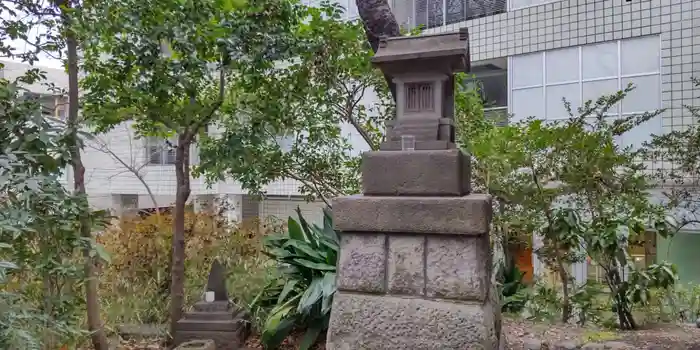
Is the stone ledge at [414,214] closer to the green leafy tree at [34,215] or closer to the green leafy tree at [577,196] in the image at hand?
the green leafy tree at [34,215]

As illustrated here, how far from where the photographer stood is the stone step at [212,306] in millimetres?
4816

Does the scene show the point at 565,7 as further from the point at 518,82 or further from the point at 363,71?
the point at 363,71

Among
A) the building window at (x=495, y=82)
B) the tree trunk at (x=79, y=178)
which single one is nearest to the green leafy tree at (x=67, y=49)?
the tree trunk at (x=79, y=178)

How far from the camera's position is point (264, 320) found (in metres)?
5.13

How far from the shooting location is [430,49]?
2.76m

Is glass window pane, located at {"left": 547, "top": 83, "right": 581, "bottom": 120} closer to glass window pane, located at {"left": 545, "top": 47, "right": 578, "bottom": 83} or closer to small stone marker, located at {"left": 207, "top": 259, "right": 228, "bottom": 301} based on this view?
glass window pane, located at {"left": 545, "top": 47, "right": 578, "bottom": 83}

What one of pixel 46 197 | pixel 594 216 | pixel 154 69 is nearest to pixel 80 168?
pixel 154 69

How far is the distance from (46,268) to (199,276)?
2985 mm

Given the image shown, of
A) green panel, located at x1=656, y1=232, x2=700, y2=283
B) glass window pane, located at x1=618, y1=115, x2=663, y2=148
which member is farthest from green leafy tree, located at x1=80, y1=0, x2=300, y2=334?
green panel, located at x1=656, y1=232, x2=700, y2=283

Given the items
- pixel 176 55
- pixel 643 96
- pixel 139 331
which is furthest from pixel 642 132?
pixel 139 331

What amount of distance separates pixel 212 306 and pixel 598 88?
21.4 ft

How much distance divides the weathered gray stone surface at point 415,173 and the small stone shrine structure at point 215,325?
8.41ft

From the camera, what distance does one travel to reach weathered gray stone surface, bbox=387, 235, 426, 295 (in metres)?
2.77

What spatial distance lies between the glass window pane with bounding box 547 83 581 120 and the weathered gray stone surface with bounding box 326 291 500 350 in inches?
240
